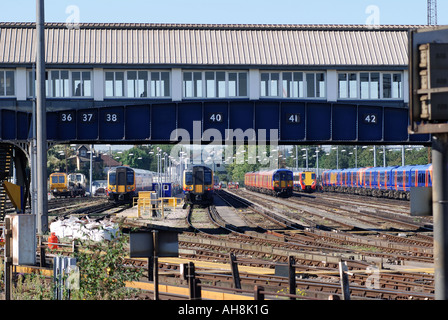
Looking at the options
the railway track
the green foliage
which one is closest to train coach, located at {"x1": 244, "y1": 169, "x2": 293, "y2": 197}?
the railway track

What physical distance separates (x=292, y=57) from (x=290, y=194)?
124ft

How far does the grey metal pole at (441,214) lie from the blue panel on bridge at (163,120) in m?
22.6

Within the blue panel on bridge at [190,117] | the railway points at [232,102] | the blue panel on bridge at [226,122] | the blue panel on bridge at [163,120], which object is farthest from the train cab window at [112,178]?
the blue panel on bridge at [190,117]

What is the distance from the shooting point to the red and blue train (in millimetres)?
54125

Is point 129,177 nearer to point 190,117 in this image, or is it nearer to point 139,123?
point 139,123

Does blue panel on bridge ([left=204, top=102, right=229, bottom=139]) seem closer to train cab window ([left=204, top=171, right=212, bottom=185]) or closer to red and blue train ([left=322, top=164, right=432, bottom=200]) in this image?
red and blue train ([left=322, top=164, right=432, bottom=200])

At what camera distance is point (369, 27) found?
119 feet

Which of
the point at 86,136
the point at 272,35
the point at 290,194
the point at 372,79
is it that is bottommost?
the point at 290,194

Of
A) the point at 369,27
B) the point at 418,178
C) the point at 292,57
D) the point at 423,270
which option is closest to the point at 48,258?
the point at 423,270

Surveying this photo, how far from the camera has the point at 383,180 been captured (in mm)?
66562

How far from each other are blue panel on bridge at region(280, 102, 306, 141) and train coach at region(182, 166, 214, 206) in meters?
23.7

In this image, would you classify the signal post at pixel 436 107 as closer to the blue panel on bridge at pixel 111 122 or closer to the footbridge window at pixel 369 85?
the blue panel on bridge at pixel 111 122
